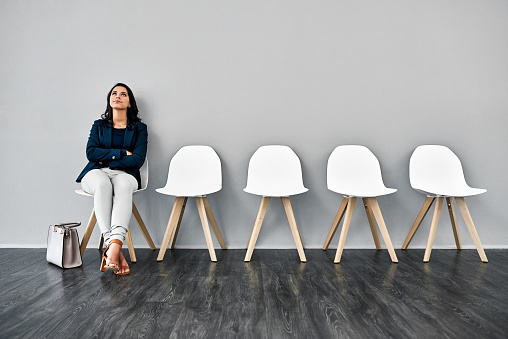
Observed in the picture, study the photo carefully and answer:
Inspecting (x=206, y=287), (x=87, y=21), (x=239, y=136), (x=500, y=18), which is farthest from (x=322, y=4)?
(x=206, y=287)

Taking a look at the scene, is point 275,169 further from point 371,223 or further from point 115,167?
point 115,167

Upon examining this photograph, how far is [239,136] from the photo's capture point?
311cm

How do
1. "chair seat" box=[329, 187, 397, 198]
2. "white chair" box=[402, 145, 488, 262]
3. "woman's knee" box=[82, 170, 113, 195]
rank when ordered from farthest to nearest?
1. "white chair" box=[402, 145, 488, 262]
2. "chair seat" box=[329, 187, 397, 198]
3. "woman's knee" box=[82, 170, 113, 195]

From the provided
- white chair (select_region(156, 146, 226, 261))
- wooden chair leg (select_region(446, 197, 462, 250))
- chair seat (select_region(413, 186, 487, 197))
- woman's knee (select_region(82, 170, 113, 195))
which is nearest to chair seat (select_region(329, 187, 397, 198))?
chair seat (select_region(413, 186, 487, 197))

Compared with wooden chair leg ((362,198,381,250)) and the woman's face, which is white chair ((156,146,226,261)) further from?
wooden chair leg ((362,198,381,250))

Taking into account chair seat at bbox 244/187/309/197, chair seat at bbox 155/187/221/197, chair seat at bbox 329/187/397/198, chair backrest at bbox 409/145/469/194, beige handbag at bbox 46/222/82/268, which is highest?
chair backrest at bbox 409/145/469/194

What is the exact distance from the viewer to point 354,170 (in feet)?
9.68

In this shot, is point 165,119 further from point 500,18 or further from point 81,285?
point 500,18

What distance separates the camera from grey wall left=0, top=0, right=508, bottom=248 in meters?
3.10

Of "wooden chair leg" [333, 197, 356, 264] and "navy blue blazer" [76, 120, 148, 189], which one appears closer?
"wooden chair leg" [333, 197, 356, 264]

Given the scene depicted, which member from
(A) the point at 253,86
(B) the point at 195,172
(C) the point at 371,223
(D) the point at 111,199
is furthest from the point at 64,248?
(C) the point at 371,223

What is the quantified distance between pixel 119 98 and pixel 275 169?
4.43 feet

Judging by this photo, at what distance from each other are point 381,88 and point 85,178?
95.5 inches

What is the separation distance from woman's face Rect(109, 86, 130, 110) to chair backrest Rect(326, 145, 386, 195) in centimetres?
169
